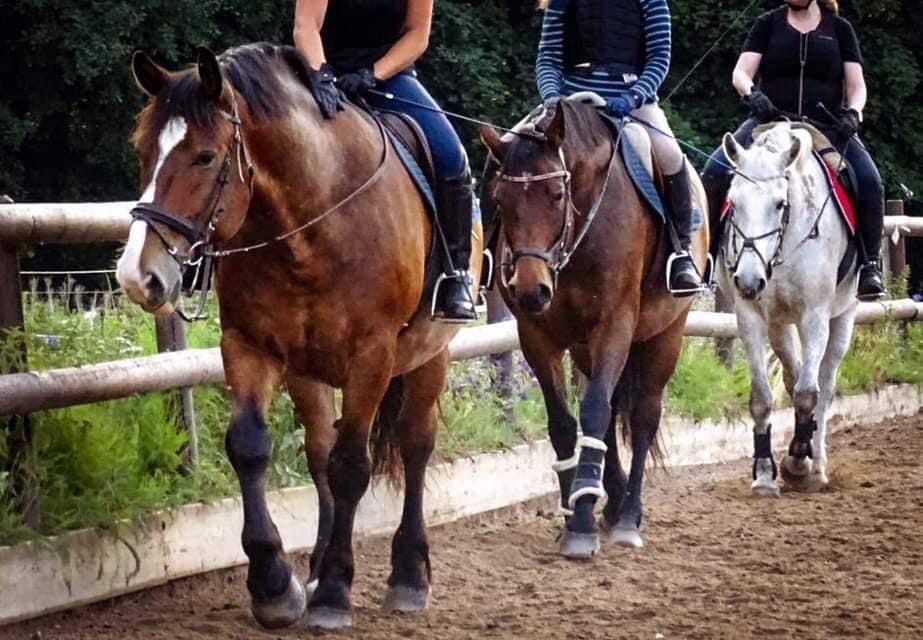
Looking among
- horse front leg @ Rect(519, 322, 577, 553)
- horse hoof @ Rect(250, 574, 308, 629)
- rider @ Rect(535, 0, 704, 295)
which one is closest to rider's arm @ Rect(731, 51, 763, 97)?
rider @ Rect(535, 0, 704, 295)

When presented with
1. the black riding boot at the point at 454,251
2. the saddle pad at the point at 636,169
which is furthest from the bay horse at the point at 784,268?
the black riding boot at the point at 454,251

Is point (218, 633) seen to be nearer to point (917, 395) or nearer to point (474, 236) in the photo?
point (474, 236)

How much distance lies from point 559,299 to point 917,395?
A: 23.7ft

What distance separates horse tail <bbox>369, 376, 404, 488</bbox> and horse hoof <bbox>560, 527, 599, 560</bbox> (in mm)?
1007

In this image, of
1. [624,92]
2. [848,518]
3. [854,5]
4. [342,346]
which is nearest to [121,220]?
[342,346]

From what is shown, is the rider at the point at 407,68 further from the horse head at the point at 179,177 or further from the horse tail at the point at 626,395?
the horse tail at the point at 626,395

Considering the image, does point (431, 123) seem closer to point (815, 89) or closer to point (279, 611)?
point (279, 611)

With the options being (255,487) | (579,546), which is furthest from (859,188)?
(255,487)

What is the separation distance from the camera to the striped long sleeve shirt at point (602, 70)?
28.5ft

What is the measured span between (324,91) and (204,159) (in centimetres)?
93

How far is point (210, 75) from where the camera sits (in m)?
5.50

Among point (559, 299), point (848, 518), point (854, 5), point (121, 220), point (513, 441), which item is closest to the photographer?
point (121, 220)

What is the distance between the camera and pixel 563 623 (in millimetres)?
6336

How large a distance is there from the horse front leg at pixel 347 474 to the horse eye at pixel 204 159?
1.09 m
